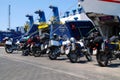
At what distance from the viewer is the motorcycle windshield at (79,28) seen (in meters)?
24.0

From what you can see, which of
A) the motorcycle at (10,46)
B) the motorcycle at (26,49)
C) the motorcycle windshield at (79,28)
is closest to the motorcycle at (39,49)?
the motorcycle at (26,49)


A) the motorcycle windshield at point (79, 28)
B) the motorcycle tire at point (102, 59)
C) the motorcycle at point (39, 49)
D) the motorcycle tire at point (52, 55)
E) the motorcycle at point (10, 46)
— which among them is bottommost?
the motorcycle tire at point (102, 59)

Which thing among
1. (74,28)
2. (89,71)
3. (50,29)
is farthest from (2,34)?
(89,71)

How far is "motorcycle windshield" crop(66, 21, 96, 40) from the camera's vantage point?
78.8 feet

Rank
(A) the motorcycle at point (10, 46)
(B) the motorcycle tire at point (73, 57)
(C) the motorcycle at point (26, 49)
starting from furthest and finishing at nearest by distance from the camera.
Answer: (A) the motorcycle at point (10, 46) < (C) the motorcycle at point (26, 49) < (B) the motorcycle tire at point (73, 57)

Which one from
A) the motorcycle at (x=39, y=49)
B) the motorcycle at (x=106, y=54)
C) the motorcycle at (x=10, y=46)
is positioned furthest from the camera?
the motorcycle at (x=10, y=46)

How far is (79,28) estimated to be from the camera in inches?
952

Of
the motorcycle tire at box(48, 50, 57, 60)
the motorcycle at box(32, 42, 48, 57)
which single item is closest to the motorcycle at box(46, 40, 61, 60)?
the motorcycle tire at box(48, 50, 57, 60)

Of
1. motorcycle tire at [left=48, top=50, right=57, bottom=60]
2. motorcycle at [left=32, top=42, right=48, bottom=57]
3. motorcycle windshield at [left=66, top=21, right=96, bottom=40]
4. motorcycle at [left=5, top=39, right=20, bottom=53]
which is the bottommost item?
motorcycle tire at [left=48, top=50, right=57, bottom=60]

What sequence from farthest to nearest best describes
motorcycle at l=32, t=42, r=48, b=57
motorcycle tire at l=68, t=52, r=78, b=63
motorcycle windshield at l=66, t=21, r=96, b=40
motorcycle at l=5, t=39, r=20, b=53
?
motorcycle at l=5, t=39, r=20, b=53 < motorcycle windshield at l=66, t=21, r=96, b=40 < motorcycle at l=32, t=42, r=48, b=57 < motorcycle tire at l=68, t=52, r=78, b=63

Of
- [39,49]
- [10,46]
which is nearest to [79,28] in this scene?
[39,49]

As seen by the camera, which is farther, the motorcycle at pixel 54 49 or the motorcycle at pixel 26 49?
the motorcycle at pixel 26 49

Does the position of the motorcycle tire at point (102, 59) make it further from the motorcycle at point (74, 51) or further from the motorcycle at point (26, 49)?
the motorcycle at point (26, 49)

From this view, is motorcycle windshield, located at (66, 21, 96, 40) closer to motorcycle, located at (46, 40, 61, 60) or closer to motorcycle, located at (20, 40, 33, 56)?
motorcycle, located at (20, 40, 33, 56)
